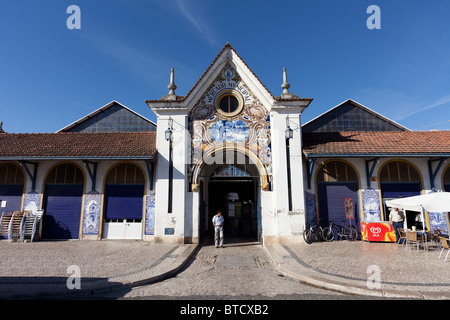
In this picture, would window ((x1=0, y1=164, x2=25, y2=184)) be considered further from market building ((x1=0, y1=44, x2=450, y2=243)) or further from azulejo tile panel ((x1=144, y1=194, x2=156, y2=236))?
azulejo tile panel ((x1=144, y1=194, x2=156, y2=236))

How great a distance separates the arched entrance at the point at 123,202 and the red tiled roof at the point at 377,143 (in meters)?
8.54

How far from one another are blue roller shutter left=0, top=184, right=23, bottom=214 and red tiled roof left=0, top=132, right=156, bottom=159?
73.3 inches

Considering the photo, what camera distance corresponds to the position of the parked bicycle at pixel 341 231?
12211 millimetres

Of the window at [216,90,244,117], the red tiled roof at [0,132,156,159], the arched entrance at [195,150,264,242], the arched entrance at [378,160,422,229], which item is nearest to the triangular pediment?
the window at [216,90,244,117]

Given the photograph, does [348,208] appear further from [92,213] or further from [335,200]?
[92,213]

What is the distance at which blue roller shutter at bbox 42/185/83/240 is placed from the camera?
12.7 m

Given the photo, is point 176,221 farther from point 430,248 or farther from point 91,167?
point 430,248

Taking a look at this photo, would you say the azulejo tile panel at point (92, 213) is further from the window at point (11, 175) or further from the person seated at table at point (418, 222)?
the person seated at table at point (418, 222)

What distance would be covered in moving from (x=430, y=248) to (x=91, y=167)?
1583cm

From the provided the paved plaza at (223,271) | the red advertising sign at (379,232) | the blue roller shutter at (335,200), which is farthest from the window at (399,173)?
the paved plaza at (223,271)

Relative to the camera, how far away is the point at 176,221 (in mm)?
11586

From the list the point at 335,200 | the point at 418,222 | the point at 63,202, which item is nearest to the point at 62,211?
the point at 63,202
